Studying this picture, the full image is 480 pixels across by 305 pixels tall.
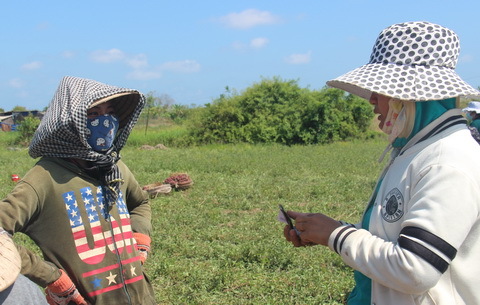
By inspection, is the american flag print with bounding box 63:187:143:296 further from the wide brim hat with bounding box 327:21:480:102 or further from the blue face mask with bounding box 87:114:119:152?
the wide brim hat with bounding box 327:21:480:102

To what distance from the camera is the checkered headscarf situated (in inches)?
89.0

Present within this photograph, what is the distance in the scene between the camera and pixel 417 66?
5.67ft

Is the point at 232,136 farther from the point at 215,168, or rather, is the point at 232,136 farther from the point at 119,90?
the point at 119,90

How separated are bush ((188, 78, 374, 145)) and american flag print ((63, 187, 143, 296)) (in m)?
20.5

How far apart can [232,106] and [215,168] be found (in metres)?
12.3

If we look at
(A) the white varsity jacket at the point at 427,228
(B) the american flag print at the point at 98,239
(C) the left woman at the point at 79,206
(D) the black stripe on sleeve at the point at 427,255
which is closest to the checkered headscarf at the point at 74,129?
(C) the left woman at the point at 79,206

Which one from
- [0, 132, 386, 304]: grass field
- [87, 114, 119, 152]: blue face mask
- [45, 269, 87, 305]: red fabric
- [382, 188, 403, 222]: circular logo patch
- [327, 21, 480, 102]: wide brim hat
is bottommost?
[0, 132, 386, 304]: grass field

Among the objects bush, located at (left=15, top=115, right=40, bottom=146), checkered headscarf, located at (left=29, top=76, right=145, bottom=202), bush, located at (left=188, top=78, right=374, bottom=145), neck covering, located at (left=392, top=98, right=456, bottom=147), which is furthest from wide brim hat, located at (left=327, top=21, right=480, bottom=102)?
bush, located at (left=15, top=115, right=40, bottom=146)

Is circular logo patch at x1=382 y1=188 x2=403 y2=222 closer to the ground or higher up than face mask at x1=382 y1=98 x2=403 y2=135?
closer to the ground

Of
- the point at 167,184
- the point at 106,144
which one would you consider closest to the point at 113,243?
the point at 106,144

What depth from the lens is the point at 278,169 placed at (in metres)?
12.0

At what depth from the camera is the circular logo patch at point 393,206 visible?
1.65m

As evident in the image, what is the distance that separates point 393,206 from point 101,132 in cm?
150

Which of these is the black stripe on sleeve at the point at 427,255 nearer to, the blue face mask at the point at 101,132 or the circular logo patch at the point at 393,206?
the circular logo patch at the point at 393,206
